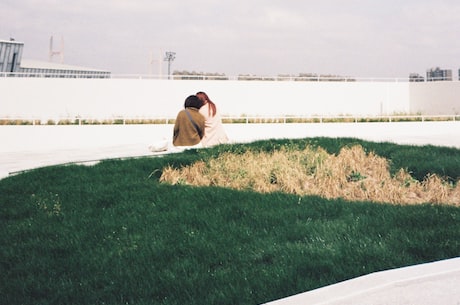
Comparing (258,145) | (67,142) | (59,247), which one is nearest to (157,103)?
(67,142)

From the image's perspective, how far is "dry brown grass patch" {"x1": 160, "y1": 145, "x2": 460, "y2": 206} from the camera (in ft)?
23.0

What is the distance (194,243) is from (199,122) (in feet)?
26.8

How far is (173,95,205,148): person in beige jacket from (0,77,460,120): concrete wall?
1006 inches

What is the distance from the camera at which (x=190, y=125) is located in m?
13.0

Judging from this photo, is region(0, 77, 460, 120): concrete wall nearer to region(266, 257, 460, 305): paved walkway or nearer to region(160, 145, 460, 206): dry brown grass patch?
region(160, 145, 460, 206): dry brown grass patch

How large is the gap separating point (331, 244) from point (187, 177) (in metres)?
4.23

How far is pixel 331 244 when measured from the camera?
464cm

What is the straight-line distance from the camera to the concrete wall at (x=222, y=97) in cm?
3766

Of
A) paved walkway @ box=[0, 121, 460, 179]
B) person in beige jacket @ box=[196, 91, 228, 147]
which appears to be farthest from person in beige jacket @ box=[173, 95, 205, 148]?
paved walkway @ box=[0, 121, 460, 179]

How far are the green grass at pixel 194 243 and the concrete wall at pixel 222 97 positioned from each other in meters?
32.2

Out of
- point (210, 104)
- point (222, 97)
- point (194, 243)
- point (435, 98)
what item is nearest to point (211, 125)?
point (210, 104)

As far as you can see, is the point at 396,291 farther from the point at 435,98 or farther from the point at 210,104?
the point at 435,98

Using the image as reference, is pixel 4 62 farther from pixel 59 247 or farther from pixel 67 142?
pixel 59 247

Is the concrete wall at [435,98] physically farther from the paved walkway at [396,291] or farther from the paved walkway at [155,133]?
the paved walkway at [396,291]
